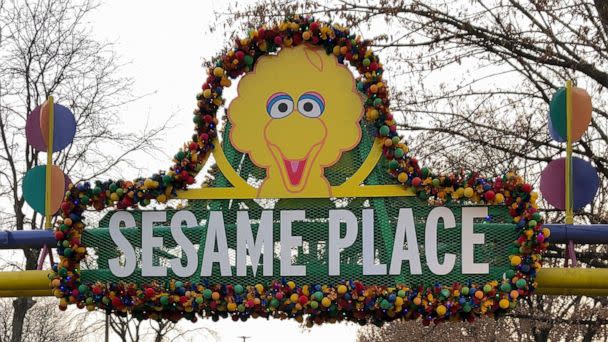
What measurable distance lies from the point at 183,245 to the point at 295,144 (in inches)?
54.4

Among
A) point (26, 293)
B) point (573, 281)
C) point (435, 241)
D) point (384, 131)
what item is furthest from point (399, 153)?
point (26, 293)

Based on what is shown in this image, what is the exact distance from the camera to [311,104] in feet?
35.2

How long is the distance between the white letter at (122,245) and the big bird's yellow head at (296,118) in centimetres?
122

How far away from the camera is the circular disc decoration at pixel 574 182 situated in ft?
34.6

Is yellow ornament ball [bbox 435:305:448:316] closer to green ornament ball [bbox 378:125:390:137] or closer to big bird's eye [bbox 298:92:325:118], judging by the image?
green ornament ball [bbox 378:125:390:137]

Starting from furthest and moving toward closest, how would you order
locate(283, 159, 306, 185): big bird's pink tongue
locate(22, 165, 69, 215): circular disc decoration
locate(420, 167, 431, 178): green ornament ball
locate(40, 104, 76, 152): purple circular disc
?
locate(40, 104, 76, 152): purple circular disc → locate(22, 165, 69, 215): circular disc decoration → locate(283, 159, 306, 185): big bird's pink tongue → locate(420, 167, 431, 178): green ornament ball

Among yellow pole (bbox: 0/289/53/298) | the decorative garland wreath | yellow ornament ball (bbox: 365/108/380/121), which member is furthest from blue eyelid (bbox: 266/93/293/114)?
yellow pole (bbox: 0/289/53/298)

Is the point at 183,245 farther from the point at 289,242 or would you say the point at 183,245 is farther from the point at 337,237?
the point at 337,237

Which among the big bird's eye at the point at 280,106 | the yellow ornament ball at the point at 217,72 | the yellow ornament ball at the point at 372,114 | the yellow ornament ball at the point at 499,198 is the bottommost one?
the yellow ornament ball at the point at 499,198

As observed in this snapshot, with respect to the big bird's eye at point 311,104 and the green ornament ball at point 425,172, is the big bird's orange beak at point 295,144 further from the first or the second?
the green ornament ball at point 425,172

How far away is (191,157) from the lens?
10.7 metres

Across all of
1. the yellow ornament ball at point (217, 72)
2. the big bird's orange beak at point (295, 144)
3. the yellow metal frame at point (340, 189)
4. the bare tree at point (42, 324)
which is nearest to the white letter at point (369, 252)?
the yellow metal frame at point (340, 189)

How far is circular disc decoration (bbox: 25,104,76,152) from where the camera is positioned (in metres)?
11.3

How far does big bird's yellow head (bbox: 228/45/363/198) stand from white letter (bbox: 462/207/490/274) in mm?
1240
